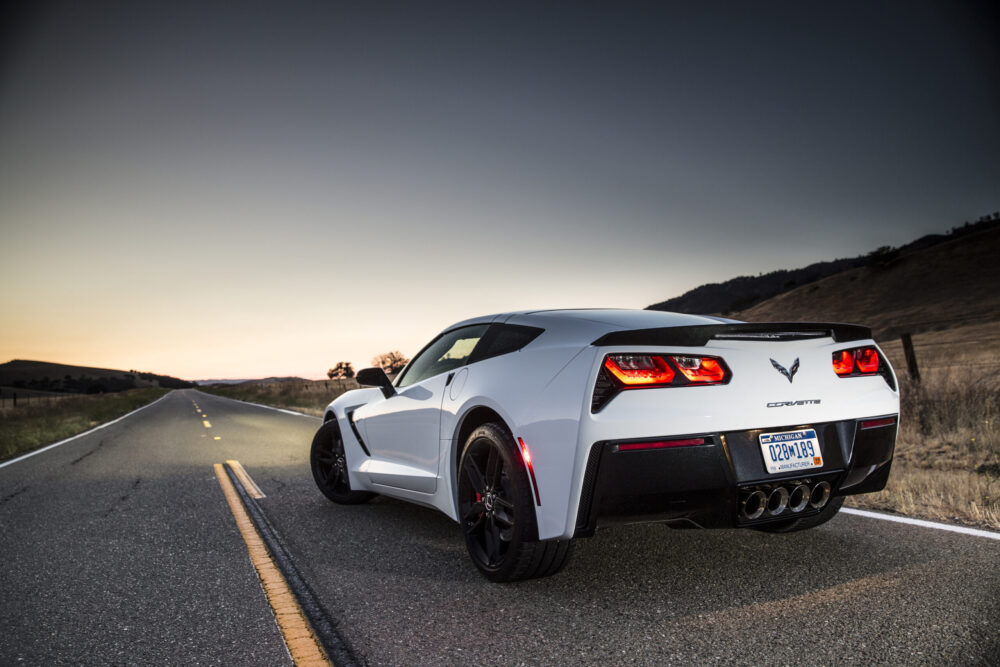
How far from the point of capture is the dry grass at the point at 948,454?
16.2 feet

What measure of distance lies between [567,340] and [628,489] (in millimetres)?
782

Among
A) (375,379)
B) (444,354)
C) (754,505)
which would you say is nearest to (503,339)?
(444,354)

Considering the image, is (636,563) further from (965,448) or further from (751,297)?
(751,297)

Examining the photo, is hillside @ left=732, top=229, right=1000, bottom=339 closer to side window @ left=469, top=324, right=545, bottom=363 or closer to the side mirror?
the side mirror

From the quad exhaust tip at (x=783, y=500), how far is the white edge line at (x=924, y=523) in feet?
5.21

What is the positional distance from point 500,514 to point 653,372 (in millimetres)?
1130

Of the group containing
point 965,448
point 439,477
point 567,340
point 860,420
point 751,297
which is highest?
point 751,297

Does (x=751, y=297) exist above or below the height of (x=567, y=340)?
above

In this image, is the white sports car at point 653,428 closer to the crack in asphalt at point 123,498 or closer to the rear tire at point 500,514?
the rear tire at point 500,514

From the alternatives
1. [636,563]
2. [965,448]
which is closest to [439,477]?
[636,563]

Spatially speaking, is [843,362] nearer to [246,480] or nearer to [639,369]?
[639,369]

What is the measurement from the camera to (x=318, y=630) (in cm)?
290

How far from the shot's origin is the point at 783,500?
10.3ft

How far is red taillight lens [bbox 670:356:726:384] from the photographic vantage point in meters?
3.04
